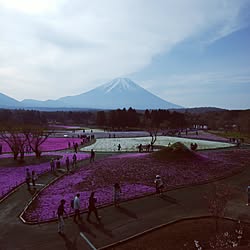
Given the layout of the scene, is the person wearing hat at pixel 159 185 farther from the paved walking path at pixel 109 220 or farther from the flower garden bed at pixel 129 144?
the flower garden bed at pixel 129 144

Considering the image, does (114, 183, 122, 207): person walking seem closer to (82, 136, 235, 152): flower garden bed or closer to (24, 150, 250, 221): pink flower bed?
(24, 150, 250, 221): pink flower bed

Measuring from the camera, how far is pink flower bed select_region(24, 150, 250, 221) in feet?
68.0

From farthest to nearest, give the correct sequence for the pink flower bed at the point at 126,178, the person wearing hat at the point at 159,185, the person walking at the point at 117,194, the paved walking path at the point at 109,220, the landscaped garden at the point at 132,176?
the person wearing hat at the point at 159,185
the landscaped garden at the point at 132,176
the pink flower bed at the point at 126,178
the person walking at the point at 117,194
the paved walking path at the point at 109,220

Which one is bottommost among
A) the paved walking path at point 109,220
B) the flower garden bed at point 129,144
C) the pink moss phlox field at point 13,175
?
the paved walking path at point 109,220

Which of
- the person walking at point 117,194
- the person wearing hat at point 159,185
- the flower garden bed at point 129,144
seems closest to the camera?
the person walking at point 117,194

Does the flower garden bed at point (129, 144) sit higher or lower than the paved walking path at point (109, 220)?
higher

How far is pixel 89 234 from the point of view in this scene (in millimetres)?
15203

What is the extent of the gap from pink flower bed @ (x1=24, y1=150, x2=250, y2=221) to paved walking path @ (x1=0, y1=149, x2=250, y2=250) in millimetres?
A: 1220

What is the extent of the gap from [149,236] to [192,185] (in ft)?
36.6

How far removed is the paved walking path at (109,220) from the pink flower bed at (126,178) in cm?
122

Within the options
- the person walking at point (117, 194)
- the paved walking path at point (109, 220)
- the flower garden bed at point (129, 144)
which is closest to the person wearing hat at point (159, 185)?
the paved walking path at point (109, 220)

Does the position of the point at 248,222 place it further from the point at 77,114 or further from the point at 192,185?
the point at 77,114

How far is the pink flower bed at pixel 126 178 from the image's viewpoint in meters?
20.7

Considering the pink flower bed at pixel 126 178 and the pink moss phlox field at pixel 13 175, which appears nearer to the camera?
the pink flower bed at pixel 126 178
